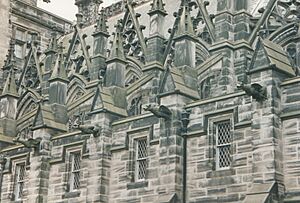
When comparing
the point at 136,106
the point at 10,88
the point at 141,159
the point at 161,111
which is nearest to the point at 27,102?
the point at 10,88

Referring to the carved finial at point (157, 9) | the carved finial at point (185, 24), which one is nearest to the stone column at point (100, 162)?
the carved finial at point (185, 24)

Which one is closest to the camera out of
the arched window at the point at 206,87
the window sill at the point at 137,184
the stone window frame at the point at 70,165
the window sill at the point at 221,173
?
the window sill at the point at 221,173

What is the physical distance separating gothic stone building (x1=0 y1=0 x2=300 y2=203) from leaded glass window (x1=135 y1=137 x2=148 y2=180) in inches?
1.6

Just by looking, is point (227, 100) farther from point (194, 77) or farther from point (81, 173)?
A: point (81, 173)

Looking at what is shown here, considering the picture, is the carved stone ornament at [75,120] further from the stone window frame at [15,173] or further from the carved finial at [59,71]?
the stone window frame at [15,173]

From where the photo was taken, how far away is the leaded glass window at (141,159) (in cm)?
2448

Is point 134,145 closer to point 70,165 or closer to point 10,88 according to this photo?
point 70,165

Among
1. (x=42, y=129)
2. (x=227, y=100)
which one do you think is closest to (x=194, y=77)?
(x=227, y=100)

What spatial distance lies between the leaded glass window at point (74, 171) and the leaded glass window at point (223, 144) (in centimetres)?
783

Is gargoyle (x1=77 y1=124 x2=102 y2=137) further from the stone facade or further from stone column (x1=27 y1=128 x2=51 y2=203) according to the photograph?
the stone facade

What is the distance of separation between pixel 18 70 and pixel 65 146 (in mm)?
14634

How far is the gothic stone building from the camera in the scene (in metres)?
19.7

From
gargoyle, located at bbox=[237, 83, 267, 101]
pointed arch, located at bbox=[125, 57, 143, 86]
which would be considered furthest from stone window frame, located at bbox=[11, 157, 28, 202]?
gargoyle, located at bbox=[237, 83, 267, 101]

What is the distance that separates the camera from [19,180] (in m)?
30.9
